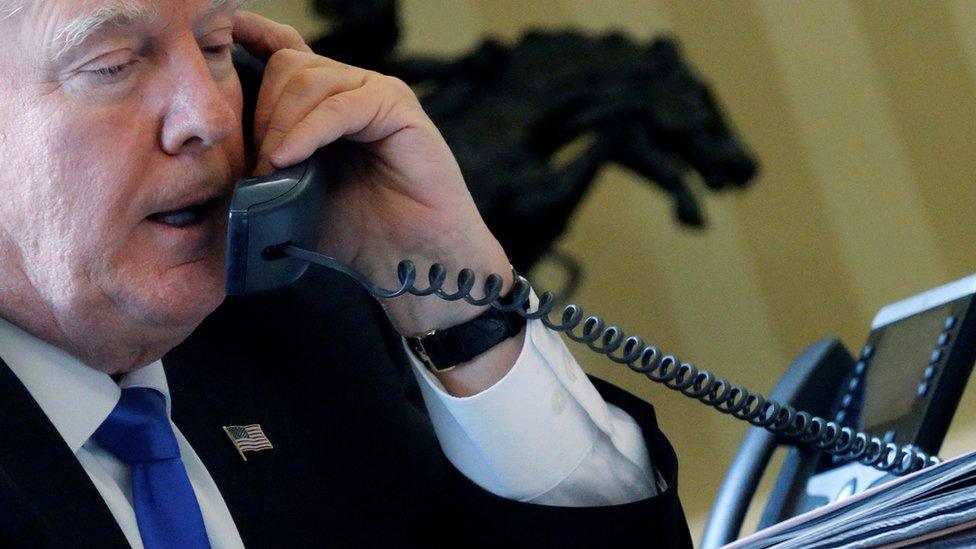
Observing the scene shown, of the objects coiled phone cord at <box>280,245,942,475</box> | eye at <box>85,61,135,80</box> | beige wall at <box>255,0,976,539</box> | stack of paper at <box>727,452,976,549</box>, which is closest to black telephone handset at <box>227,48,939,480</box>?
coiled phone cord at <box>280,245,942,475</box>

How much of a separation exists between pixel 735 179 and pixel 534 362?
118 centimetres

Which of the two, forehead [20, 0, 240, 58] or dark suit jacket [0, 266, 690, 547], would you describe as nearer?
forehead [20, 0, 240, 58]

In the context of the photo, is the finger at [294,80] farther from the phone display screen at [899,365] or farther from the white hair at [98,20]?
the phone display screen at [899,365]

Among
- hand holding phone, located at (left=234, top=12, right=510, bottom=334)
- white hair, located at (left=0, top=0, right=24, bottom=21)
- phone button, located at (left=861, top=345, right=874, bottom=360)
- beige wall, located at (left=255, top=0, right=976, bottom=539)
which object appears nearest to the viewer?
white hair, located at (left=0, top=0, right=24, bottom=21)

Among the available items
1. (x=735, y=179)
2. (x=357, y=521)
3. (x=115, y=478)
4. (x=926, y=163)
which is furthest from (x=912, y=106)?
(x=115, y=478)

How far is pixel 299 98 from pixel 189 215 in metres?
0.14

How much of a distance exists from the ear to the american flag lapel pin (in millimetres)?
244

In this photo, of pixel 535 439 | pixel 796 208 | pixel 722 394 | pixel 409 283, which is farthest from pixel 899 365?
pixel 796 208

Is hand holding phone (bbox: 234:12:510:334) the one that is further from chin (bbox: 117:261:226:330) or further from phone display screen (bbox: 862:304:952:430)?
phone display screen (bbox: 862:304:952:430)

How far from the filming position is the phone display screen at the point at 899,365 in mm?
1114

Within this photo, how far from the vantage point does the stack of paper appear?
0.57m

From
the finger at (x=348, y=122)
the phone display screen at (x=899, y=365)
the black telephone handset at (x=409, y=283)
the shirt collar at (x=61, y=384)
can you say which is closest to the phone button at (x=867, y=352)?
the phone display screen at (x=899, y=365)

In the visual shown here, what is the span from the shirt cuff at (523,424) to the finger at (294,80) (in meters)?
0.25

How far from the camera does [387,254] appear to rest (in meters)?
1.03
